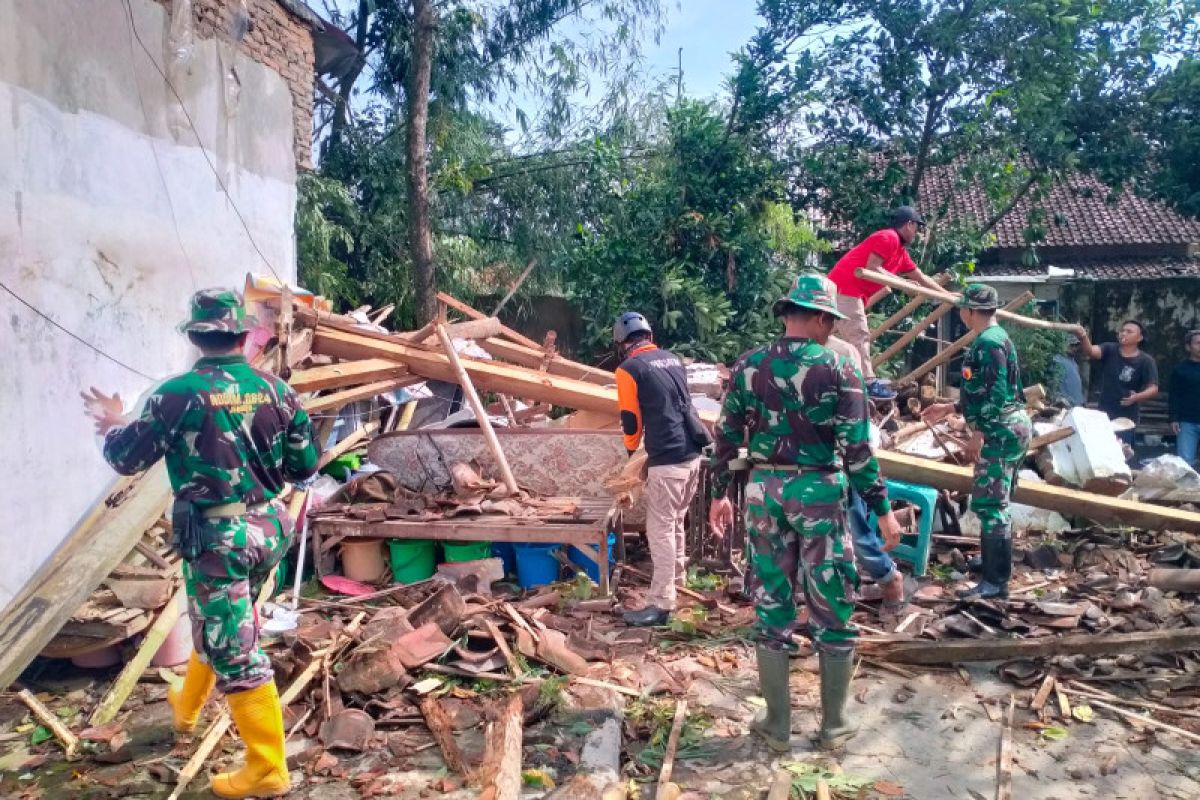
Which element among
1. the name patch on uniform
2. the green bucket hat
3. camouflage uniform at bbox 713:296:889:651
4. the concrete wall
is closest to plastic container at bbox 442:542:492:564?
camouflage uniform at bbox 713:296:889:651

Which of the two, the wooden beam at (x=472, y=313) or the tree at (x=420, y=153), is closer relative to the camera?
the wooden beam at (x=472, y=313)

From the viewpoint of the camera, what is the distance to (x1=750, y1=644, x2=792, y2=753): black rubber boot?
13.5ft

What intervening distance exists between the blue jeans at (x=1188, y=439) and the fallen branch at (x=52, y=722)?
9.98 meters

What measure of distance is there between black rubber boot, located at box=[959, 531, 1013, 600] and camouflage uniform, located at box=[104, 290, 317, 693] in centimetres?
458

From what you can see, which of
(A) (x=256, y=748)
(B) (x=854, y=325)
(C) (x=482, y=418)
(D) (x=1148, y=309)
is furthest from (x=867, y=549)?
(D) (x=1148, y=309)

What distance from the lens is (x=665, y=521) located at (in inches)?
232

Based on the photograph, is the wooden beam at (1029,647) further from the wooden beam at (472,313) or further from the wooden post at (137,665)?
the wooden beam at (472,313)

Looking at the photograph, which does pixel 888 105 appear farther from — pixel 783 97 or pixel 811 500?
pixel 811 500

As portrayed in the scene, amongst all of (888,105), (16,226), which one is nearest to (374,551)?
(16,226)

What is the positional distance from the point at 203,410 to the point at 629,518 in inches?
168

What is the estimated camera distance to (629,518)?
729 cm

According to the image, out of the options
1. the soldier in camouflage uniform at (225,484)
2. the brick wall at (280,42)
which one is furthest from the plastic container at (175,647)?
the brick wall at (280,42)

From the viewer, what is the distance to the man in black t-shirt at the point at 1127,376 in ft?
31.3

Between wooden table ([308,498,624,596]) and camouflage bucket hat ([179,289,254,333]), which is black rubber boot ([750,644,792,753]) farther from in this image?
camouflage bucket hat ([179,289,254,333])
